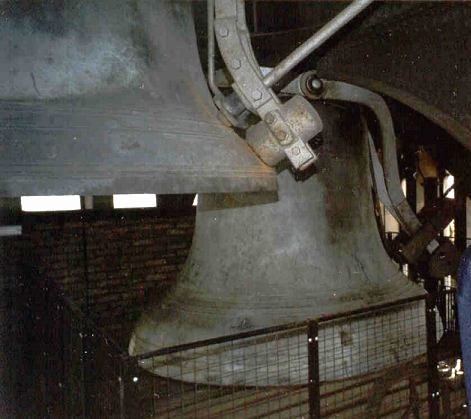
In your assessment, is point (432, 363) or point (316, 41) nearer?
point (316, 41)

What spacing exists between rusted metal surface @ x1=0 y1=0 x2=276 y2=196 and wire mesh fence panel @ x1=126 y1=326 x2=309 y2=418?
1.27 metres

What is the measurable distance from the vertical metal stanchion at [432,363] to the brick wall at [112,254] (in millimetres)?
2875

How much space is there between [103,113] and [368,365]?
1895 mm

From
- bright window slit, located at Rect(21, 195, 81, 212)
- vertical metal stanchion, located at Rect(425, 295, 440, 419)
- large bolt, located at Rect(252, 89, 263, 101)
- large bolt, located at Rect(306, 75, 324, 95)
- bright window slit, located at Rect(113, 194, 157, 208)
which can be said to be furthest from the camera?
bright window slit, located at Rect(113, 194, 157, 208)

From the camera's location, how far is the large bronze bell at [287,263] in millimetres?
2770

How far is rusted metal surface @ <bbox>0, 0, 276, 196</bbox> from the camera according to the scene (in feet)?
4.01

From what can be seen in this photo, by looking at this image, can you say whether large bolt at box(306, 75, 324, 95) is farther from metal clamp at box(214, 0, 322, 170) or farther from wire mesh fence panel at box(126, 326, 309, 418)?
wire mesh fence panel at box(126, 326, 309, 418)

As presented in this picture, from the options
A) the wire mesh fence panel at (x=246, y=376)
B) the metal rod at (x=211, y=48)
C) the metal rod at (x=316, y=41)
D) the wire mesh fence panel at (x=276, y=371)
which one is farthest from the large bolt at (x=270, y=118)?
the wire mesh fence panel at (x=246, y=376)

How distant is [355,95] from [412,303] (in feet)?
3.37

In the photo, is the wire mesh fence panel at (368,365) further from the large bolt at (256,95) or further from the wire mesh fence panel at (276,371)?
the large bolt at (256,95)

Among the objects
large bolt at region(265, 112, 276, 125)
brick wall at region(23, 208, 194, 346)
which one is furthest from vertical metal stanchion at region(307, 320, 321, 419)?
brick wall at region(23, 208, 194, 346)

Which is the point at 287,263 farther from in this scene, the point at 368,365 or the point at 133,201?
the point at 133,201

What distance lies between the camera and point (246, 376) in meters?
2.66

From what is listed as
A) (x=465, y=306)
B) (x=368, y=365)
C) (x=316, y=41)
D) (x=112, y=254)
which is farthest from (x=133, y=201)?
(x=465, y=306)
